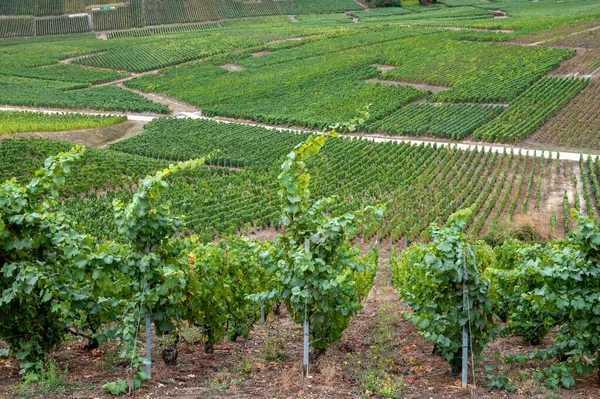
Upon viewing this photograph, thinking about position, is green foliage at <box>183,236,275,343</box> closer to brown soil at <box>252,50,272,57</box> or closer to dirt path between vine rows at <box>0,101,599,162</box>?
dirt path between vine rows at <box>0,101,599,162</box>

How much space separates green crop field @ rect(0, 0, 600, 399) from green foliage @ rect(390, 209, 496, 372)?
40 mm

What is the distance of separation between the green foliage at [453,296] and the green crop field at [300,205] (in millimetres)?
40

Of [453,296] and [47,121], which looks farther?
[47,121]

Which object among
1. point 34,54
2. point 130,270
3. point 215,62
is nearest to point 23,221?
point 130,270

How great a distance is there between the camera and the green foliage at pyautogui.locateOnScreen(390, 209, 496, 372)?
1153 cm

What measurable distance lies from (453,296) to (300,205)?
2.94m

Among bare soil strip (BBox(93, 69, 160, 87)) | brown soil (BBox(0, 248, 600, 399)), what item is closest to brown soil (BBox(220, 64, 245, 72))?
bare soil strip (BBox(93, 69, 160, 87))

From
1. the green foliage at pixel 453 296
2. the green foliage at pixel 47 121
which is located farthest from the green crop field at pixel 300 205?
the green foliage at pixel 47 121

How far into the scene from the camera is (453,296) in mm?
11906

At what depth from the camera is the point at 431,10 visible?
427 feet

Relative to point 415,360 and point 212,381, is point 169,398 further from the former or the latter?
point 415,360

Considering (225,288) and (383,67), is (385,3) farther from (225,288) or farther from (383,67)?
(225,288)

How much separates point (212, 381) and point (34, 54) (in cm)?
9469

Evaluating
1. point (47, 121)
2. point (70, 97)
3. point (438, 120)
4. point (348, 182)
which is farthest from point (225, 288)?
point (70, 97)
